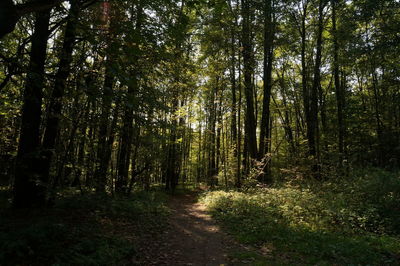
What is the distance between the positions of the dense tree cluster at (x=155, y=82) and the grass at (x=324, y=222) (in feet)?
9.17

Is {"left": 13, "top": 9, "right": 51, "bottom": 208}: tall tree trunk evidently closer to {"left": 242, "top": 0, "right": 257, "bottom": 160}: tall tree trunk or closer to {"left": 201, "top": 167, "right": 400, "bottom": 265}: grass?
{"left": 201, "top": 167, "right": 400, "bottom": 265}: grass

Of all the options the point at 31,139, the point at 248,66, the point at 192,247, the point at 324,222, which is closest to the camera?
the point at 192,247

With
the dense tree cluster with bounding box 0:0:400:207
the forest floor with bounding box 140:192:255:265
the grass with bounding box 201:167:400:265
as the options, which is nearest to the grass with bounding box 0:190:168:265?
the forest floor with bounding box 140:192:255:265

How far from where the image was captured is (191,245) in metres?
6.99

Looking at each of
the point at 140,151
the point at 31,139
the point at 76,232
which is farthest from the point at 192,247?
the point at 140,151

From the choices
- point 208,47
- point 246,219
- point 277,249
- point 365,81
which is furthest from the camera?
point 365,81

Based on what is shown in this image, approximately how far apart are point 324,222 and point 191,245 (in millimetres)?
4419

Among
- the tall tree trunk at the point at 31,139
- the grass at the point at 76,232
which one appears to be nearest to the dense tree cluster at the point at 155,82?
the tall tree trunk at the point at 31,139

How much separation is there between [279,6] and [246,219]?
13.2 metres

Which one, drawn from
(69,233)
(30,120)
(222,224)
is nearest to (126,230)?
(69,233)

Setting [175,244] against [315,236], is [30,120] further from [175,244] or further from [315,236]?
[315,236]

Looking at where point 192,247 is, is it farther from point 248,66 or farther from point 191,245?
point 248,66

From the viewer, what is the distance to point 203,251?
649cm

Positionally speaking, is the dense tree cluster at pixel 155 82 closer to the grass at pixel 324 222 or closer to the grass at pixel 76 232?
the grass at pixel 76 232
